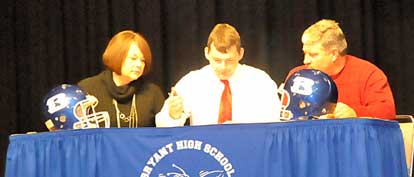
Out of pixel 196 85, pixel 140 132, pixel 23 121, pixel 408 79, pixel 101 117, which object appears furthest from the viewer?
pixel 23 121

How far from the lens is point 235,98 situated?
339 cm

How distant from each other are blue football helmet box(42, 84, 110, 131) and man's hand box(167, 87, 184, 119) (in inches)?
10.5

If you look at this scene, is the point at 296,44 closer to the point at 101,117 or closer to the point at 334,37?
the point at 334,37

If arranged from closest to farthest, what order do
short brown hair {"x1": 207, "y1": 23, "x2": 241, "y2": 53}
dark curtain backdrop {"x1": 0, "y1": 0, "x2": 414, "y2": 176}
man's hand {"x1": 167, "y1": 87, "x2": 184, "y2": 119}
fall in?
1. man's hand {"x1": 167, "y1": 87, "x2": 184, "y2": 119}
2. short brown hair {"x1": 207, "y1": 23, "x2": 241, "y2": 53}
3. dark curtain backdrop {"x1": 0, "y1": 0, "x2": 414, "y2": 176}

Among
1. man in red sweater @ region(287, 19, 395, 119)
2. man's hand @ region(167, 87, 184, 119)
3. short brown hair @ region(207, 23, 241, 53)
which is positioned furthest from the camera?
man in red sweater @ region(287, 19, 395, 119)

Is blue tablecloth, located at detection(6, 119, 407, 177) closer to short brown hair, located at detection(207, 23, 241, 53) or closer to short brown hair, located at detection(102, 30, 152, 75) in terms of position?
short brown hair, located at detection(207, 23, 241, 53)

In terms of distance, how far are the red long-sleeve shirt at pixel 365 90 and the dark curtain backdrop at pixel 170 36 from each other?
3.76 ft

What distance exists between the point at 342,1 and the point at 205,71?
1.60m

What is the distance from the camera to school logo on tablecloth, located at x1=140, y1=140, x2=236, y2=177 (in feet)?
9.28

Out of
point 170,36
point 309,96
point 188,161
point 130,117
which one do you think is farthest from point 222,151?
point 170,36

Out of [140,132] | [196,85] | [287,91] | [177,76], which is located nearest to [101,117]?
[140,132]

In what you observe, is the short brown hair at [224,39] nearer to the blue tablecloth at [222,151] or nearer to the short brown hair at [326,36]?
the short brown hair at [326,36]

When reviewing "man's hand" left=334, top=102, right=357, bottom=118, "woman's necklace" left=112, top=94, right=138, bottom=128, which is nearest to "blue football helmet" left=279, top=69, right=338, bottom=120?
"man's hand" left=334, top=102, right=357, bottom=118

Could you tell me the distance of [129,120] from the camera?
355cm
